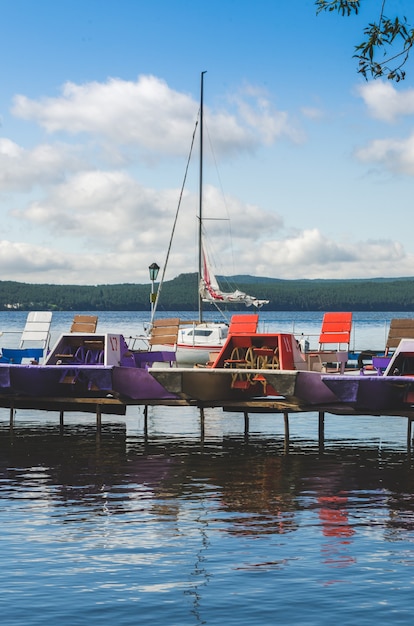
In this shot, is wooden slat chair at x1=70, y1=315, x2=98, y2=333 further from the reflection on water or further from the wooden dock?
the reflection on water

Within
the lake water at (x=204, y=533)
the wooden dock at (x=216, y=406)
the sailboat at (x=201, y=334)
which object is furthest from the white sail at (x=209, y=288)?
the lake water at (x=204, y=533)

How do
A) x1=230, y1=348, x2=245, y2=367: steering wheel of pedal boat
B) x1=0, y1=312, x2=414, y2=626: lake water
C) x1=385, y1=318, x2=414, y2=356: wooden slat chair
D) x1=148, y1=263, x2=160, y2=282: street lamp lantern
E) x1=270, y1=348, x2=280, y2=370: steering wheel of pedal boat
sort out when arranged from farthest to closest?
x1=148, y1=263, x2=160, y2=282: street lamp lantern, x1=385, y1=318, x2=414, y2=356: wooden slat chair, x1=230, y1=348, x2=245, y2=367: steering wheel of pedal boat, x1=270, y1=348, x2=280, y2=370: steering wheel of pedal boat, x1=0, y1=312, x2=414, y2=626: lake water

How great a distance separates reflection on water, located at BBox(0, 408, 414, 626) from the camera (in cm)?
1116

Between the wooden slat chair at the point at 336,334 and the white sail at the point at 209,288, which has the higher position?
the white sail at the point at 209,288

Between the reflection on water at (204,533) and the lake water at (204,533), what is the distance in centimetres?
3

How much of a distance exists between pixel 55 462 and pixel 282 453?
16.3ft

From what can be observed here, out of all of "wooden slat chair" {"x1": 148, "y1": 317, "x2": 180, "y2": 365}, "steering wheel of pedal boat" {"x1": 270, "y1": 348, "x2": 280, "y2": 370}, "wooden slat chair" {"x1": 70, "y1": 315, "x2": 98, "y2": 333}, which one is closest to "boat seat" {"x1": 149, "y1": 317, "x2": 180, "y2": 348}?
"wooden slat chair" {"x1": 148, "y1": 317, "x2": 180, "y2": 365}

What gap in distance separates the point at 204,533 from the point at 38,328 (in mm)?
15358

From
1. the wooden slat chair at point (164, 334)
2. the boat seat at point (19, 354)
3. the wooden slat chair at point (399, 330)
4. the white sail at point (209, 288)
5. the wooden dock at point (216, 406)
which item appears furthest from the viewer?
the white sail at point (209, 288)

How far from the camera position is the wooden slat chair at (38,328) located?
93.8ft

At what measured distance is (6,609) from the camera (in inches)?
428

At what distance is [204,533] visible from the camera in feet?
47.1

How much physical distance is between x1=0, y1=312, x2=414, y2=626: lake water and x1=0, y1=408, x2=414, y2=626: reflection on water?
28 millimetres

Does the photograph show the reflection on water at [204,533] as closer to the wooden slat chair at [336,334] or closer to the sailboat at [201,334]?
the wooden slat chair at [336,334]
